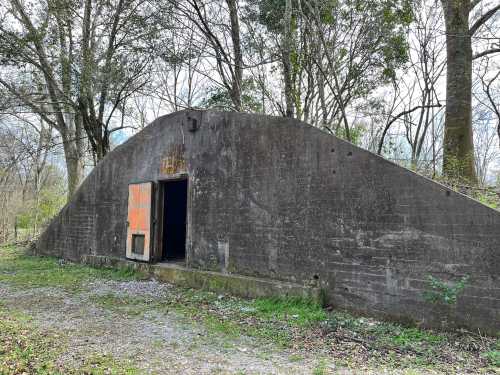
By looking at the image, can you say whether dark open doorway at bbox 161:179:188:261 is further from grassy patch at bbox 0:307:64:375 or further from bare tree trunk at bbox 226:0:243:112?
grassy patch at bbox 0:307:64:375

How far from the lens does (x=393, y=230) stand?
15.4 feet

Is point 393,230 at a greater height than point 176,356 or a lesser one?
greater

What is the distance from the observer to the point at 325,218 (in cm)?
538

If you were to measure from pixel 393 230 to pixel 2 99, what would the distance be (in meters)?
12.5

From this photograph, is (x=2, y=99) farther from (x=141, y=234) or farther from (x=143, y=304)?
(x=143, y=304)

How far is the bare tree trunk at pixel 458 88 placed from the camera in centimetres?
759

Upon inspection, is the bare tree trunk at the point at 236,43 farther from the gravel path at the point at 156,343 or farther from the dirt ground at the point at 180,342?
the gravel path at the point at 156,343

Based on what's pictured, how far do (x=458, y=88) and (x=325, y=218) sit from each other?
185 inches

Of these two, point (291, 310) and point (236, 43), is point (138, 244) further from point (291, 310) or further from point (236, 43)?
point (236, 43)

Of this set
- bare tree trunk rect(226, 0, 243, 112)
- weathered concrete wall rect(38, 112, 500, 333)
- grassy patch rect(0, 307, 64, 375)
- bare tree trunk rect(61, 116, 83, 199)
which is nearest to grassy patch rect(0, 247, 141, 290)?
weathered concrete wall rect(38, 112, 500, 333)

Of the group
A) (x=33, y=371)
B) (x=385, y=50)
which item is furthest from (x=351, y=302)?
(x=385, y=50)

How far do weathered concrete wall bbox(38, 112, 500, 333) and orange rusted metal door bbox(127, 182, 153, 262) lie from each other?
363 millimetres

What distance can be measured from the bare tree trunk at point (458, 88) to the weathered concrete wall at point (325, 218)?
3.27 metres

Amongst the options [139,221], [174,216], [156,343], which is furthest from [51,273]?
[156,343]
